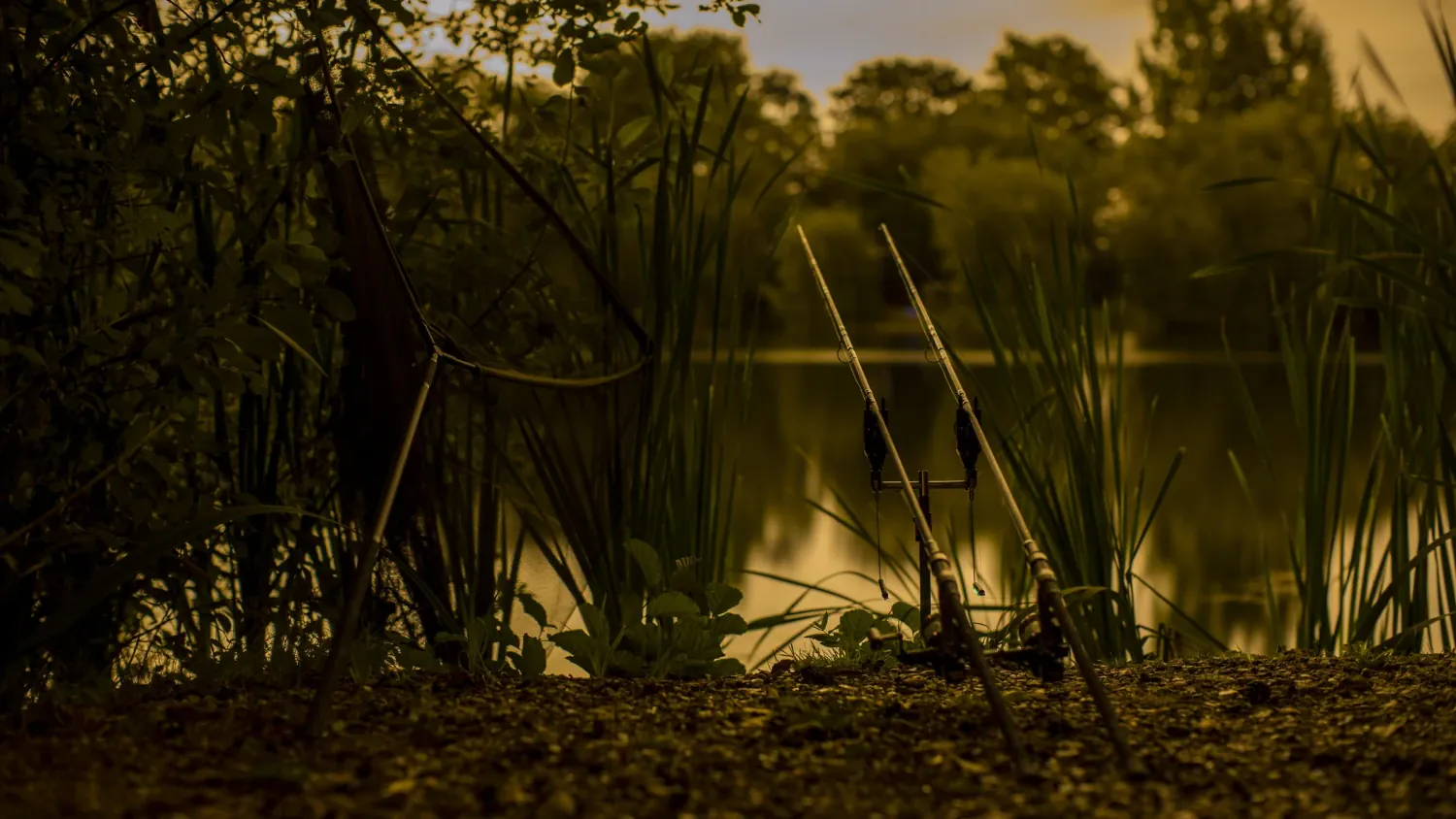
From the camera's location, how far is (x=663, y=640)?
9.33ft

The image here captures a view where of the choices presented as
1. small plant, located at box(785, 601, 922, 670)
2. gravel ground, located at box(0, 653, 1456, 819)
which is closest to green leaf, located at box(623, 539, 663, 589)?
small plant, located at box(785, 601, 922, 670)

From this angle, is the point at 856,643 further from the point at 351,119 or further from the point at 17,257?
the point at 17,257

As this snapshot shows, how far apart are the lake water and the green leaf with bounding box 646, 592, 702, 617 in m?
0.98

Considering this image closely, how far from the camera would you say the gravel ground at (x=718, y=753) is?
176cm

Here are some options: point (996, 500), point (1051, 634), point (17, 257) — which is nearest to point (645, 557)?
point (1051, 634)

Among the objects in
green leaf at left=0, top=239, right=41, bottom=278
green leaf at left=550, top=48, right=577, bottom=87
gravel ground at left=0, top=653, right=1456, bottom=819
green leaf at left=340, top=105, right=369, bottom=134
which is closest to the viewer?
gravel ground at left=0, top=653, right=1456, bottom=819

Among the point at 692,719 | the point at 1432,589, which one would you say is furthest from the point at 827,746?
the point at 1432,589

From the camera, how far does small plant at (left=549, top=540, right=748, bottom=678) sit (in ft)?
8.98

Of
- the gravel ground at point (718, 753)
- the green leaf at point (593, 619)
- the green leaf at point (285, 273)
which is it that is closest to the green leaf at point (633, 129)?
the green leaf at point (285, 273)

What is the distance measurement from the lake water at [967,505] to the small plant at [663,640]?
3.08 ft

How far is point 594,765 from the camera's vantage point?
1.91 meters

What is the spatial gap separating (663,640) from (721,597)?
6.2 inches

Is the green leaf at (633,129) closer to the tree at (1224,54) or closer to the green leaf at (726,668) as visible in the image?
the green leaf at (726,668)

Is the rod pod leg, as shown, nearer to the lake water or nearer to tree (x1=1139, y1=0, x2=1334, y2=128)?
the lake water
